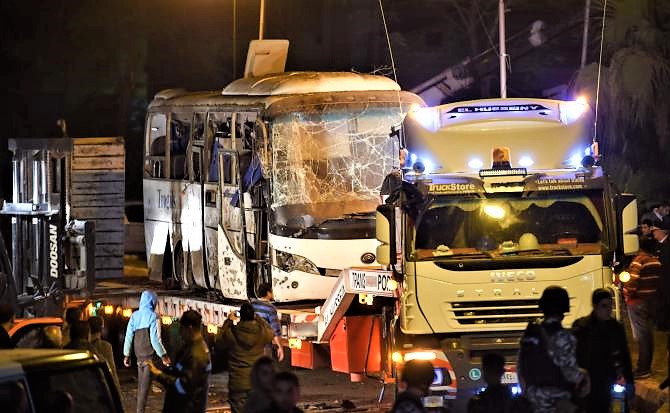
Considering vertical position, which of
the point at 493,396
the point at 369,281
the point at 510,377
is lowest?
the point at 510,377

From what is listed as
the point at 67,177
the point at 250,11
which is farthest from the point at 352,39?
the point at 67,177

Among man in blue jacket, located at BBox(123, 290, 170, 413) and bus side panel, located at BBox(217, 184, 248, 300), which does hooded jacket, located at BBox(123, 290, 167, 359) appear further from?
bus side panel, located at BBox(217, 184, 248, 300)

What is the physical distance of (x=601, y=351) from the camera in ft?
40.0

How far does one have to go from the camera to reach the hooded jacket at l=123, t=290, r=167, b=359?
15.9 m

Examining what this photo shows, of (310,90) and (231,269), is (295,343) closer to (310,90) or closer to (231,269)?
(231,269)

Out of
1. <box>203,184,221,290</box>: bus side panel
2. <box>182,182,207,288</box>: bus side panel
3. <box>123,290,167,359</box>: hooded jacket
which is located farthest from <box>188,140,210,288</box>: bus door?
<box>123,290,167,359</box>: hooded jacket

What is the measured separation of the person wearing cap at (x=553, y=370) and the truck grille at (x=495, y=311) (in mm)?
3211

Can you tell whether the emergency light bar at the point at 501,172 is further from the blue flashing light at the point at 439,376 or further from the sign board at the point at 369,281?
the blue flashing light at the point at 439,376

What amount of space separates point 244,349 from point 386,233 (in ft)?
6.07

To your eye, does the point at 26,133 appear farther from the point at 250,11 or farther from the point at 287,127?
the point at 287,127

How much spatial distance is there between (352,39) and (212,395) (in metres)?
24.3

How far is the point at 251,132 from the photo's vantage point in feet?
64.3

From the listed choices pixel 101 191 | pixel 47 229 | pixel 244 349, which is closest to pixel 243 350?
pixel 244 349

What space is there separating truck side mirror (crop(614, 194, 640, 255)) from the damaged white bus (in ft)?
14.6
